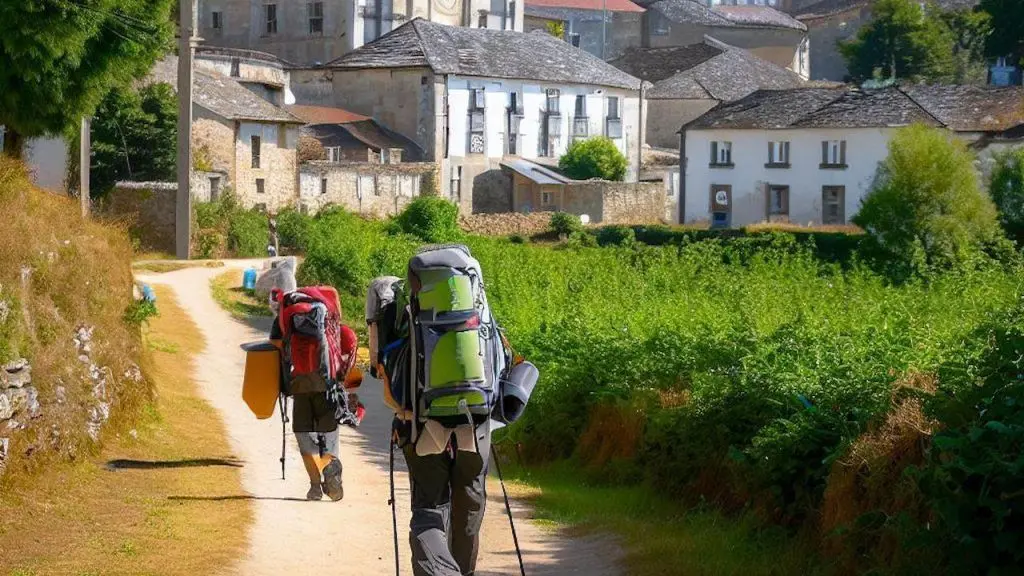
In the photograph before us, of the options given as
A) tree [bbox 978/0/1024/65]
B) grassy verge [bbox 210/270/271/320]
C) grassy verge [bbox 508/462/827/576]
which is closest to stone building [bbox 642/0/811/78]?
tree [bbox 978/0/1024/65]

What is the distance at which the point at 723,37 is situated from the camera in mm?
97938

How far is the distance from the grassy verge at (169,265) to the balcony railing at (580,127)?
3679 centimetres

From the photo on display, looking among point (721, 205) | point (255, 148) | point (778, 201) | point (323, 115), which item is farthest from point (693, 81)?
point (255, 148)

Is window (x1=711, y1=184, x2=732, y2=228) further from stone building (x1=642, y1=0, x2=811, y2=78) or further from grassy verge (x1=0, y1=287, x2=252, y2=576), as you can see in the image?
grassy verge (x1=0, y1=287, x2=252, y2=576)

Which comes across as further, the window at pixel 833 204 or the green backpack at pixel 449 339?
the window at pixel 833 204

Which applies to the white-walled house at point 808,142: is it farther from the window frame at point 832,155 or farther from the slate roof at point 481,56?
the slate roof at point 481,56

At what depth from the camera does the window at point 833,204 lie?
61.2 meters

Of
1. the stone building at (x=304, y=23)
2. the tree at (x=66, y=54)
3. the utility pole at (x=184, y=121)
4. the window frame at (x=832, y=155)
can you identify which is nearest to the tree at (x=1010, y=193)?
the window frame at (x=832, y=155)

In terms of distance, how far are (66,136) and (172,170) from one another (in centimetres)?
2751

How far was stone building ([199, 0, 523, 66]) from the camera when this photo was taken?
2958 inches

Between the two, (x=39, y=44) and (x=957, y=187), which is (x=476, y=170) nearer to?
(x=957, y=187)

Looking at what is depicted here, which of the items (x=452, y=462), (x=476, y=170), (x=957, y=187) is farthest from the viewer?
(x=476, y=170)

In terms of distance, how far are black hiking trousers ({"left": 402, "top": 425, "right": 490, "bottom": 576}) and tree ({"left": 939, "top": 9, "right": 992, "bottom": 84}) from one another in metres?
80.0

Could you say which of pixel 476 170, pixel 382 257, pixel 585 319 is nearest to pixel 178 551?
pixel 585 319
